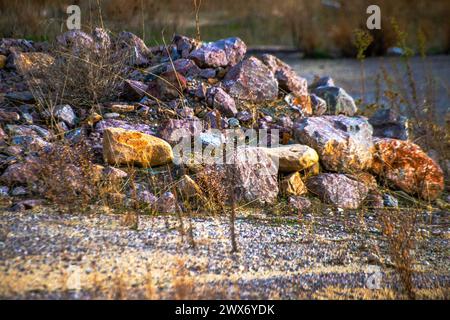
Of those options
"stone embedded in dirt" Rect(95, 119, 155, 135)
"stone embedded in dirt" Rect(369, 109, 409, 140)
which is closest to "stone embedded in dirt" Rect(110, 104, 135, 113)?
"stone embedded in dirt" Rect(95, 119, 155, 135)

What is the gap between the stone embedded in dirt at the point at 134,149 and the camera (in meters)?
4.31

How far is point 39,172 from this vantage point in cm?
397

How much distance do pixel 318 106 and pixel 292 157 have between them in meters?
1.19

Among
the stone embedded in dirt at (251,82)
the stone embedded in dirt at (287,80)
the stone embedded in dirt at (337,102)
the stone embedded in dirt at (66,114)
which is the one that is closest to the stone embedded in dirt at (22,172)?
the stone embedded in dirt at (66,114)

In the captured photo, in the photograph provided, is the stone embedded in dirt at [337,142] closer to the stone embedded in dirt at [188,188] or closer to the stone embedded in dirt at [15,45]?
the stone embedded in dirt at [188,188]

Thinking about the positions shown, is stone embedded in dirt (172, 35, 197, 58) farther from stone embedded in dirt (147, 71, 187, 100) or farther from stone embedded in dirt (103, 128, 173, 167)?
stone embedded in dirt (103, 128, 173, 167)

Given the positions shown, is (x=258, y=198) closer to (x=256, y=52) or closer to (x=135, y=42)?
(x=135, y=42)

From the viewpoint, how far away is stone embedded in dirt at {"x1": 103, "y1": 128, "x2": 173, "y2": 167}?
14.1 ft

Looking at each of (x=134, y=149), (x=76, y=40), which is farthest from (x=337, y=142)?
(x=76, y=40)

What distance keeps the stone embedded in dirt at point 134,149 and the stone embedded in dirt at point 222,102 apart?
2.36ft

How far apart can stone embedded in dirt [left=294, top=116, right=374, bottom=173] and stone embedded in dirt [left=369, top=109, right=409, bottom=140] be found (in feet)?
1.89

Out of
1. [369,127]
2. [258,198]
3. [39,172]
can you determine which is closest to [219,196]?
[258,198]

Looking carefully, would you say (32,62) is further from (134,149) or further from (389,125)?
(389,125)
